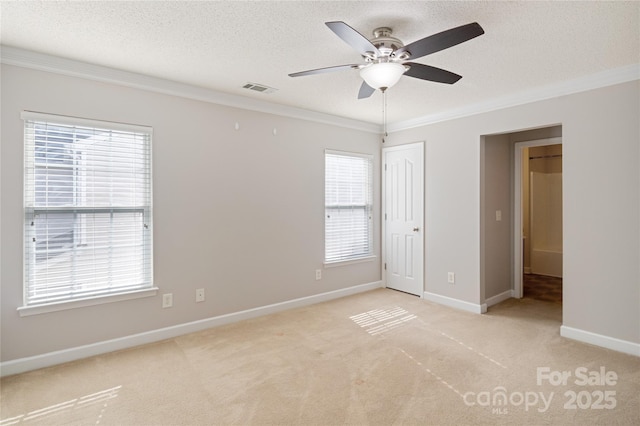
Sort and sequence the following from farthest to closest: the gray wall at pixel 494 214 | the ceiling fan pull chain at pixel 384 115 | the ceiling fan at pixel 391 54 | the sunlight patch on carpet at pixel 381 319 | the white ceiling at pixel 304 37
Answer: the gray wall at pixel 494 214 → the ceiling fan pull chain at pixel 384 115 → the sunlight patch on carpet at pixel 381 319 → the white ceiling at pixel 304 37 → the ceiling fan at pixel 391 54

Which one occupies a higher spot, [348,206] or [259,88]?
[259,88]

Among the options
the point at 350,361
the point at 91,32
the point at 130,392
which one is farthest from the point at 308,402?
the point at 91,32

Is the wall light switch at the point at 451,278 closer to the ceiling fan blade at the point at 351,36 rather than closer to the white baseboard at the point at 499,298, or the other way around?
the white baseboard at the point at 499,298

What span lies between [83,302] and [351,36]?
3.00m

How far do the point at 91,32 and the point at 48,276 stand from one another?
195 cm

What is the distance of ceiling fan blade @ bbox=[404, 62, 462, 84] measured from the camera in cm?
227

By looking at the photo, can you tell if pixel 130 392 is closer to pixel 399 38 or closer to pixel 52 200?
pixel 52 200

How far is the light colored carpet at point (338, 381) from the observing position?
2.15 meters

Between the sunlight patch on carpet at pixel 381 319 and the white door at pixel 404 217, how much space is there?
816 mm

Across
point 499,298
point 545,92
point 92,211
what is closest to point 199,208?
point 92,211

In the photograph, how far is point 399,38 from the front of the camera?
244 centimetres

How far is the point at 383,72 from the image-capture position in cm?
221

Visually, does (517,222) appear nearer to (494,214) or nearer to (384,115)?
(494,214)

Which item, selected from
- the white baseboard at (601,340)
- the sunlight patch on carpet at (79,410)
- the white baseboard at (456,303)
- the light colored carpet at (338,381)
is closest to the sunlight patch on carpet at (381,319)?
the light colored carpet at (338,381)
